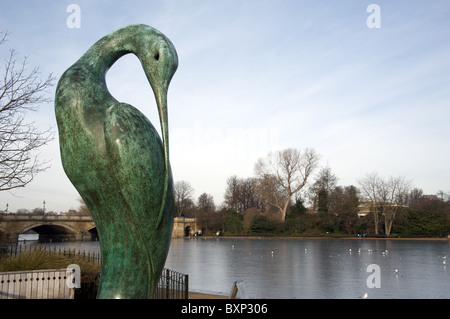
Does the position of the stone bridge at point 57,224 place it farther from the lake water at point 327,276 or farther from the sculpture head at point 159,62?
the sculpture head at point 159,62

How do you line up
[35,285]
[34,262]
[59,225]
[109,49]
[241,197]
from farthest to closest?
[241,197] < [59,225] < [34,262] < [35,285] < [109,49]

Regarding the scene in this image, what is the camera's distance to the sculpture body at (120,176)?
3.14 meters

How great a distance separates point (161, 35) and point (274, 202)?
4610 centimetres

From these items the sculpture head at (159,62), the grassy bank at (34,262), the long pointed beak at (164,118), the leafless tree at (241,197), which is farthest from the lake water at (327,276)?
the leafless tree at (241,197)

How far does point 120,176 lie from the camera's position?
3.14 m

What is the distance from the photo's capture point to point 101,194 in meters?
3.24

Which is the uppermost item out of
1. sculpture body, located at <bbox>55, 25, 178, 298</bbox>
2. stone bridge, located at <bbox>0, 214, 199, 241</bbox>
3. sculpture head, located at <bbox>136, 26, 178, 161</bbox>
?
sculpture head, located at <bbox>136, 26, 178, 161</bbox>

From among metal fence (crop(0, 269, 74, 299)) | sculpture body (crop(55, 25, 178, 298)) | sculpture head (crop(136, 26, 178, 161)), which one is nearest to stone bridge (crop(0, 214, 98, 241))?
metal fence (crop(0, 269, 74, 299))

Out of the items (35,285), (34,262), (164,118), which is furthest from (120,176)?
(34,262)

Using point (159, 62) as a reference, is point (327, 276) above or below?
below

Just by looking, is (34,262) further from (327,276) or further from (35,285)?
(327,276)

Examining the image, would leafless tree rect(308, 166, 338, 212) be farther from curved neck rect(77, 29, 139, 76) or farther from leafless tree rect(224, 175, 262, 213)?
curved neck rect(77, 29, 139, 76)

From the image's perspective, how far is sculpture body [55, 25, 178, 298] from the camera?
3143 mm

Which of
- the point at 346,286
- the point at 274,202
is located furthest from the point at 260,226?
the point at 346,286
